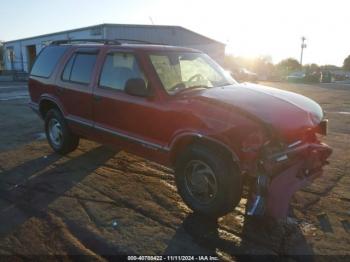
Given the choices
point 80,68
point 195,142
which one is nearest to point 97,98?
point 80,68

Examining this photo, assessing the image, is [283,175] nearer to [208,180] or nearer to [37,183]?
[208,180]

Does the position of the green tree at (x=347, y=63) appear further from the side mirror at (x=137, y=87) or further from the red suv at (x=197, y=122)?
the side mirror at (x=137, y=87)

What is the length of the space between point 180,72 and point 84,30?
2414cm

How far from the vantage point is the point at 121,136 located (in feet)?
17.3

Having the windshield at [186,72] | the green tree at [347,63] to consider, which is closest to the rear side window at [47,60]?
the windshield at [186,72]

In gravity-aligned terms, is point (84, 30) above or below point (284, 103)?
above

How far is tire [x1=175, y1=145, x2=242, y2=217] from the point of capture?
13.0 ft

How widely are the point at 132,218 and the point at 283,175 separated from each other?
1.77 metres

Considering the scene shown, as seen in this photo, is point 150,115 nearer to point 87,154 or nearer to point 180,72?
point 180,72

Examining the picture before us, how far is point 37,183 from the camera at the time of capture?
17.5 feet

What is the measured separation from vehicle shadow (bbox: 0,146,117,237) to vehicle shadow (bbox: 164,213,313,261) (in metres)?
1.71

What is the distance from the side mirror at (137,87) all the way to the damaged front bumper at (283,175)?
1.79m

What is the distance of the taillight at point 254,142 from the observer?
3.75 metres

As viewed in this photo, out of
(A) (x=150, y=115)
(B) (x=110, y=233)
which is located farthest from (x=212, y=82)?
(B) (x=110, y=233)
